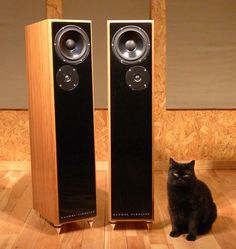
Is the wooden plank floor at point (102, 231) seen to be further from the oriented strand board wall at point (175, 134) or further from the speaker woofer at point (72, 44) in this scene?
the speaker woofer at point (72, 44)

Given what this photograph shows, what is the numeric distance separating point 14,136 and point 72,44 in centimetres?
163

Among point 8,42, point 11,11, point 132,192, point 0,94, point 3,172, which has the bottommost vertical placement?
point 3,172

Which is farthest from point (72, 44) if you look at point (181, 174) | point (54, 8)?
point (54, 8)

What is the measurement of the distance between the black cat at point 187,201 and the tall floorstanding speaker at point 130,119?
0.44ft

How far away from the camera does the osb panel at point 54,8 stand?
11.3 ft

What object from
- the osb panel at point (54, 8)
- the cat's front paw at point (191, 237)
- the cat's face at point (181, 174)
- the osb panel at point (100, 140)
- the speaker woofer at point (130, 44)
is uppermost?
the osb panel at point (54, 8)

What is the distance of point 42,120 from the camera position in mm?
2303

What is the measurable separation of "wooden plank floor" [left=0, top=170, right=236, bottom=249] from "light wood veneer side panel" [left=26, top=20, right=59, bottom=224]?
0.12 metres

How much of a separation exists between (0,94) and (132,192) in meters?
1.74

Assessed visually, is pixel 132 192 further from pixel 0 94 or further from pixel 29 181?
pixel 0 94

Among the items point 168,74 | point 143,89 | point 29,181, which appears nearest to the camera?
point 143,89

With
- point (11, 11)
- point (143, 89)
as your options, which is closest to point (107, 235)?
point (143, 89)

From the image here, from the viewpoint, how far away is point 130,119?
2.25 metres

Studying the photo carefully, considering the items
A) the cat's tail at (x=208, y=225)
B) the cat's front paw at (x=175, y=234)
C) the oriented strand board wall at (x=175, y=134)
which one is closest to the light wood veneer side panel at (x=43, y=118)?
the cat's front paw at (x=175, y=234)
